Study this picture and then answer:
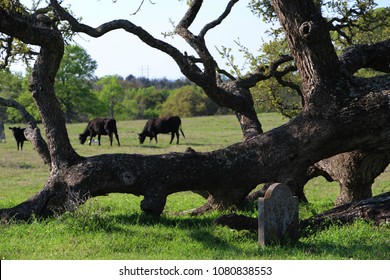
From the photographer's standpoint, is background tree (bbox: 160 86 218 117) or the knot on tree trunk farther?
background tree (bbox: 160 86 218 117)

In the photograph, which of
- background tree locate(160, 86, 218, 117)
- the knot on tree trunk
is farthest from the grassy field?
background tree locate(160, 86, 218, 117)

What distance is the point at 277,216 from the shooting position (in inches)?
376

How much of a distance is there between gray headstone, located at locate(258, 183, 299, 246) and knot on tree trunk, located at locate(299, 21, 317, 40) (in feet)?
12.6

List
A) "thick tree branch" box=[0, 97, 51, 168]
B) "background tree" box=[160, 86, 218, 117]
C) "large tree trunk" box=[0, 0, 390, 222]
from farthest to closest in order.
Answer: "background tree" box=[160, 86, 218, 117]
"thick tree branch" box=[0, 97, 51, 168]
"large tree trunk" box=[0, 0, 390, 222]

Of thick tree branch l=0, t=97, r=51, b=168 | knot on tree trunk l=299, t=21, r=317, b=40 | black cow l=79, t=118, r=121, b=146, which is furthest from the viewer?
black cow l=79, t=118, r=121, b=146

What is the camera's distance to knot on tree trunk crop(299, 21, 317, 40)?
1189cm

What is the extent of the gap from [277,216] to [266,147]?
3.29 metres

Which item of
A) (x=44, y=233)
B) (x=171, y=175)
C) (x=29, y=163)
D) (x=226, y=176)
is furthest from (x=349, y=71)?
(x=29, y=163)

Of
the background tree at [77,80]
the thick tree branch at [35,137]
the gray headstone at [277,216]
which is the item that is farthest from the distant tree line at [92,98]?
the gray headstone at [277,216]

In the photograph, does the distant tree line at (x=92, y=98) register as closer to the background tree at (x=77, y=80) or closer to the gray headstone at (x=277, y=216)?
the background tree at (x=77, y=80)

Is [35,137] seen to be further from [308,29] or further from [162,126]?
[162,126]

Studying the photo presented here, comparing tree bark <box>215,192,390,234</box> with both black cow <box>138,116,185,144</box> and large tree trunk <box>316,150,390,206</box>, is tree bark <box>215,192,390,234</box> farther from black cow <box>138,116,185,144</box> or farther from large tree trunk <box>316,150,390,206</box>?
black cow <box>138,116,185,144</box>

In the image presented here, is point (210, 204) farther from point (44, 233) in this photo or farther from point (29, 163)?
point (29, 163)

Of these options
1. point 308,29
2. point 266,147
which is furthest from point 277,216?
point 308,29
